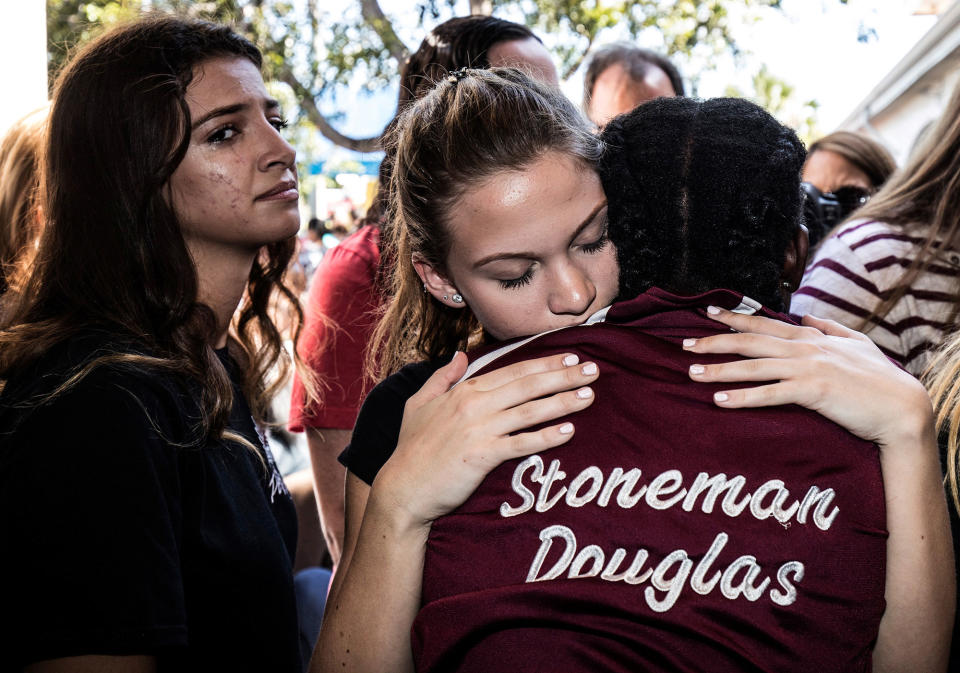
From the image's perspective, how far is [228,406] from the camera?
6.64ft

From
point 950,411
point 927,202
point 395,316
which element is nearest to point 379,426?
point 395,316

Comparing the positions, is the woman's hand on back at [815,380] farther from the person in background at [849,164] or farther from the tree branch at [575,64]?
the tree branch at [575,64]

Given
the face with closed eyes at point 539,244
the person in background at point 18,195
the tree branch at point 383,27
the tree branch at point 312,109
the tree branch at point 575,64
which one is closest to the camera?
the face with closed eyes at point 539,244

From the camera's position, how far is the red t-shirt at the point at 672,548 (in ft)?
4.14

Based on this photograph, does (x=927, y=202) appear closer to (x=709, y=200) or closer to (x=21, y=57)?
(x=709, y=200)

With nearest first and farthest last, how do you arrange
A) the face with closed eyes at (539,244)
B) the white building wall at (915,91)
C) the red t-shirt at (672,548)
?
the red t-shirt at (672,548) → the face with closed eyes at (539,244) → the white building wall at (915,91)

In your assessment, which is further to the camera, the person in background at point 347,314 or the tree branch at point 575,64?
the tree branch at point 575,64

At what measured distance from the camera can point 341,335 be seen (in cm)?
292

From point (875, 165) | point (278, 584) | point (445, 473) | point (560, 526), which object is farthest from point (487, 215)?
point (875, 165)

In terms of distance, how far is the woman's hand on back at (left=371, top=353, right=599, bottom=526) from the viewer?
1409mm

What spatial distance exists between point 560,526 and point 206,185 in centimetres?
136

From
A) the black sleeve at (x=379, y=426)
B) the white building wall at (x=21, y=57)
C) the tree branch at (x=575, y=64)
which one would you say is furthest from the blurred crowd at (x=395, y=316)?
the tree branch at (x=575, y=64)

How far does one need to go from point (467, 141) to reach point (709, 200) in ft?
1.79

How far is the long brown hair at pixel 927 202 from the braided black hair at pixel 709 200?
3.58 feet
